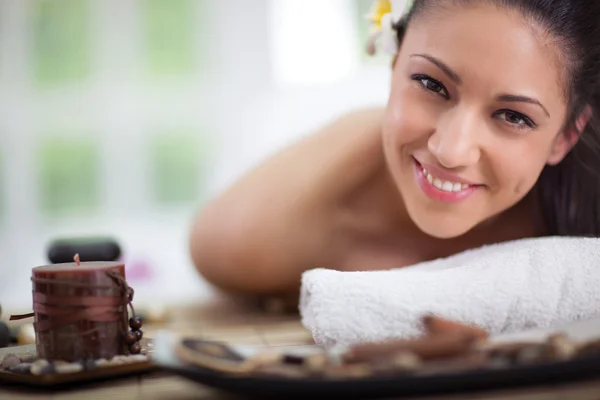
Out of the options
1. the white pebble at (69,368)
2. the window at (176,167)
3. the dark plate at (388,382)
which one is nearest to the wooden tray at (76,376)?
the white pebble at (69,368)

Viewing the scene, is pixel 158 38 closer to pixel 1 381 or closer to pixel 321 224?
pixel 321 224

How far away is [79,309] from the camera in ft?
2.08

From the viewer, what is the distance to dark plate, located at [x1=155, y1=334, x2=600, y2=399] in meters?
0.51

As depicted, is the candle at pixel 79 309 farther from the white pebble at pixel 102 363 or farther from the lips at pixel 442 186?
the lips at pixel 442 186

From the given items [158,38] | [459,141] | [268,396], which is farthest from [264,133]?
[158,38]

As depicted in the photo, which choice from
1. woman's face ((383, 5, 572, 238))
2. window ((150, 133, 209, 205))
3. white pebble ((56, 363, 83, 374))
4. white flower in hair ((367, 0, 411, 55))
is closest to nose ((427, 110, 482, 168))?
woman's face ((383, 5, 572, 238))

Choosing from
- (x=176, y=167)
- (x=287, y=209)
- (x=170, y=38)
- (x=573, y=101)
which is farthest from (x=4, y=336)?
(x=170, y=38)

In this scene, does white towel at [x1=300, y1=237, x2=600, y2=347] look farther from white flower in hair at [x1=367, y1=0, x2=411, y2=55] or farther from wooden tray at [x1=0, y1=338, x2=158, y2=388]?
white flower in hair at [x1=367, y1=0, x2=411, y2=55]

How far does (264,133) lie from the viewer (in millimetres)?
1729

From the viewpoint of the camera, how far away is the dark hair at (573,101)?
2.98 ft

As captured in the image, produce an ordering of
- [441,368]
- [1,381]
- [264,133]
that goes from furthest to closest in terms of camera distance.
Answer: [264,133] < [1,381] < [441,368]

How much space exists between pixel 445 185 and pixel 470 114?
0.13 metres

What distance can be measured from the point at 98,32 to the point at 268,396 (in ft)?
9.36

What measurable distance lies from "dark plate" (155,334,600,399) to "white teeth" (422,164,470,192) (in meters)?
0.43
